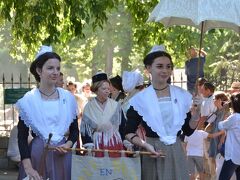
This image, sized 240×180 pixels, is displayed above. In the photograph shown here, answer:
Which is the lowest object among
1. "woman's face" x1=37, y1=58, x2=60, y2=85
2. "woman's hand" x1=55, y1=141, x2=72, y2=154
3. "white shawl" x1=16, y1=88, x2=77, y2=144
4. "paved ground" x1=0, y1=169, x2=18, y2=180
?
"paved ground" x1=0, y1=169, x2=18, y2=180

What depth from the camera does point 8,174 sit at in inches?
536

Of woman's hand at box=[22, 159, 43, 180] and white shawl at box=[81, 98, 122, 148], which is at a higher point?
white shawl at box=[81, 98, 122, 148]

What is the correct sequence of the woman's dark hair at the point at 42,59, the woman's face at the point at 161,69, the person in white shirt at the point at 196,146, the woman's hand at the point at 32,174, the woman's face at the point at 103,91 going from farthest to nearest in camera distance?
the person in white shirt at the point at 196,146 → the woman's face at the point at 103,91 → the woman's dark hair at the point at 42,59 → the woman's face at the point at 161,69 → the woman's hand at the point at 32,174

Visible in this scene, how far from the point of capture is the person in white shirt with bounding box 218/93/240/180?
9609 millimetres

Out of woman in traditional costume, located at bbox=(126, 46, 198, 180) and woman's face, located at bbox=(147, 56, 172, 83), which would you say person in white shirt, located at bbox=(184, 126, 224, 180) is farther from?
woman's face, located at bbox=(147, 56, 172, 83)

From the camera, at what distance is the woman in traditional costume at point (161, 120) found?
5.71 meters

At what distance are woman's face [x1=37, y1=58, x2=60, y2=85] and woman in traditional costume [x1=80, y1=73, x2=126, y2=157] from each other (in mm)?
2091

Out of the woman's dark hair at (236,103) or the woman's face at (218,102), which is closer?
the woman's dark hair at (236,103)

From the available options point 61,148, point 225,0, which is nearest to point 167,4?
point 225,0

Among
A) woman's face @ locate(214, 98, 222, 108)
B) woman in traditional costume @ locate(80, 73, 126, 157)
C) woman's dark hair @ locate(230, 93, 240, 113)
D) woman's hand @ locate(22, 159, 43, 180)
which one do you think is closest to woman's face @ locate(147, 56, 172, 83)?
woman's hand @ locate(22, 159, 43, 180)

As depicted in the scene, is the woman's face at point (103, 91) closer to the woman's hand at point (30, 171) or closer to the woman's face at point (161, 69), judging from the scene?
the woman's face at point (161, 69)

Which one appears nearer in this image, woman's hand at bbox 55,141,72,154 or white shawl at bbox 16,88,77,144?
woman's hand at bbox 55,141,72,154

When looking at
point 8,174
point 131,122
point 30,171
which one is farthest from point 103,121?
point 8,174

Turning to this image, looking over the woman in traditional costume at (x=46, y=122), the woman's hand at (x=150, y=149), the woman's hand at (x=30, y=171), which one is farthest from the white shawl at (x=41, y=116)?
the woman's hand at (x=150, y=149)
